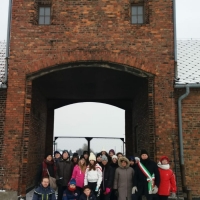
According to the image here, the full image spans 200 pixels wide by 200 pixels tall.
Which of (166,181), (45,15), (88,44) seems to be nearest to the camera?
(166,181)

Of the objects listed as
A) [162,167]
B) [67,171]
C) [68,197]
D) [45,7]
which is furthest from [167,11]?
[68,197]

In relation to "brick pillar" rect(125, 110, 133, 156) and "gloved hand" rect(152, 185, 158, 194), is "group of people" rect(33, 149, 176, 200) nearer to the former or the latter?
"gloved hand" rect(152, 185, 158, 194)

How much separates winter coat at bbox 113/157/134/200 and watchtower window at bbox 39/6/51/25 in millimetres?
5902

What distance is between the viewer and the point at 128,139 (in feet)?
55.0

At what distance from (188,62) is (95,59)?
14.4ft

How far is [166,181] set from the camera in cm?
709

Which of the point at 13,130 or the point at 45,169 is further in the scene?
the point at 13,130

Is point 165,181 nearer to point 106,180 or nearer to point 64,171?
point 106,180

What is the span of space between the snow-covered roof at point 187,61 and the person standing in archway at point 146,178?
152 inches

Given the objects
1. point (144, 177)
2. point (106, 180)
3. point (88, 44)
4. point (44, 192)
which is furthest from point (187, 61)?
point (44, 192)

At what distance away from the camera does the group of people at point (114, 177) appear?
703cm

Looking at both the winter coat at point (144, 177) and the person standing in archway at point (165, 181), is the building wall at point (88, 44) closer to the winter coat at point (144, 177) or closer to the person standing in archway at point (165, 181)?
the person standing in archway at point (165, 181)

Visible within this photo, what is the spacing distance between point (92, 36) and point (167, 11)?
9.27ft

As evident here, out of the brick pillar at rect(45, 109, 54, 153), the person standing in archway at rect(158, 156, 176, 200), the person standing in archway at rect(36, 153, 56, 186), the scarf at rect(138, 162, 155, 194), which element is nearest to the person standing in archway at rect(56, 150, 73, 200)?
the person standing in archway at rect(36, 153, 56, 186)
